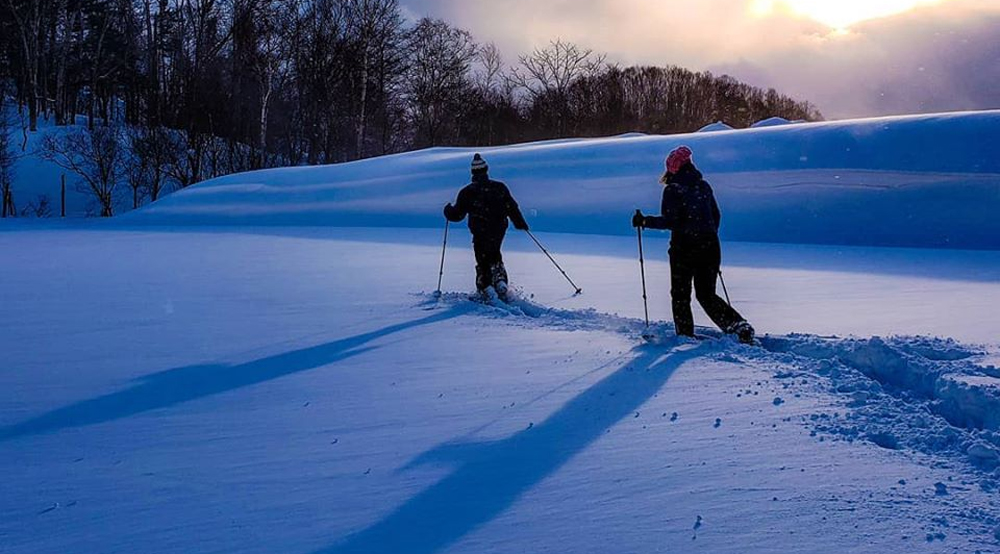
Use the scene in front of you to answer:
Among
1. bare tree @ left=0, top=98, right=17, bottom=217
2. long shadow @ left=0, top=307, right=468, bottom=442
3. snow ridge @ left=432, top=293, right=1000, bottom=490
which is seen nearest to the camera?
snow ridge @ left=432, top=293, right=1000, bottom=490

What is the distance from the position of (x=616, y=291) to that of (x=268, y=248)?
8215mm

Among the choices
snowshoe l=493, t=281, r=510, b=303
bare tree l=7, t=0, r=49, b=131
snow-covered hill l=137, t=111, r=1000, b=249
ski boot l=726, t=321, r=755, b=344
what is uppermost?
bare tree l=7, t=0, r=49, b=131

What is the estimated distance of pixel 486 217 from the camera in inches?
293

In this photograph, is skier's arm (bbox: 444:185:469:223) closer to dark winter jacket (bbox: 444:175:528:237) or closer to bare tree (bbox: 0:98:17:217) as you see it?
dark winter jacket (bbox: 444:175:528:237)

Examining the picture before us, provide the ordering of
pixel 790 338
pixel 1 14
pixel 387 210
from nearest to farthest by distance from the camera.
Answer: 1. pixel 790 338
2. pixel 387 210
3. pixel 1 14

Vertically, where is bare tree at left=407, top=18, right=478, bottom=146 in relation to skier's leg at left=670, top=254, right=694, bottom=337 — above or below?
above

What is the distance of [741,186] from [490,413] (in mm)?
13397

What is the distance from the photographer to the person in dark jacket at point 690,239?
5383mm

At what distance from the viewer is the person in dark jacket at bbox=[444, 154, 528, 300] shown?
7.41 m

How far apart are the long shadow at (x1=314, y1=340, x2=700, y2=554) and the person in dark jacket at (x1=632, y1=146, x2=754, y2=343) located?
1196 millimetres

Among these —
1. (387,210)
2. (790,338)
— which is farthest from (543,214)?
(790,338)

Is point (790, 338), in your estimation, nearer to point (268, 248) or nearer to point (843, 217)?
point (843, 217)

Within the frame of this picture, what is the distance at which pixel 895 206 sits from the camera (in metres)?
13.5

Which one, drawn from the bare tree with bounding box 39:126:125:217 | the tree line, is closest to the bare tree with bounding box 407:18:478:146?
the tree line
